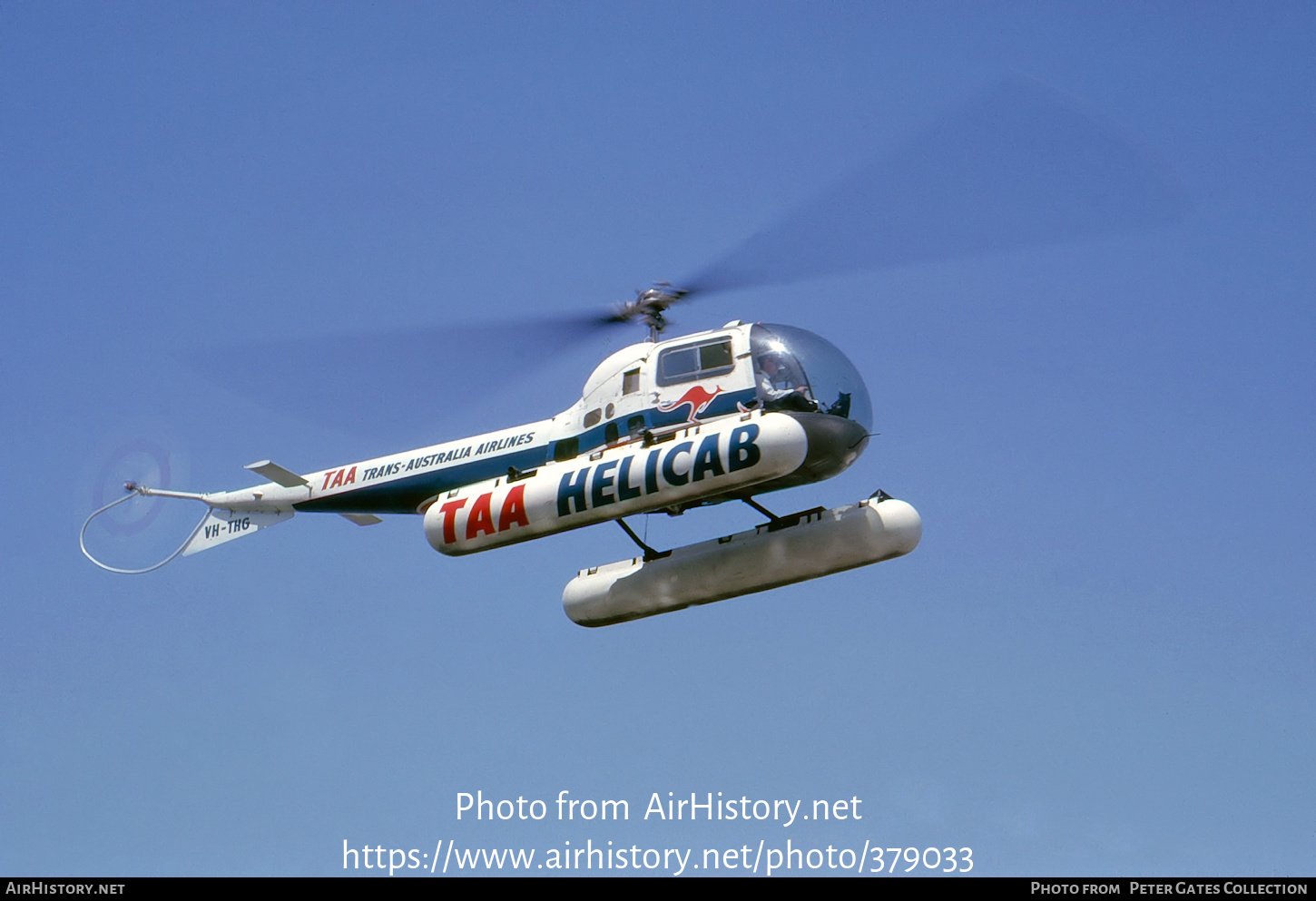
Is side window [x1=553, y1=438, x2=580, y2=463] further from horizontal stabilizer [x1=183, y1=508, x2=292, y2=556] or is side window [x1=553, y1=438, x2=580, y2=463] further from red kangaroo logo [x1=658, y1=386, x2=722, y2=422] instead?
horizontal stabilizer [x1=183, y1=508, x2=292, y2=556]

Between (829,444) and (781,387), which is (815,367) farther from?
(829,444)

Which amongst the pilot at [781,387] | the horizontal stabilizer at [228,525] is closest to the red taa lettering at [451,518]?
the horizontal stabilizer at [228,525]

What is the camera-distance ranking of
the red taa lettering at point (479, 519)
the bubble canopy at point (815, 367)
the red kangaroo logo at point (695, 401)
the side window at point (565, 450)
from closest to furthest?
the bubble canopy at point (815, 367)
the red kangaroo logo at point (695, 401)
the red taa lettering at point (479, 519)
the side window at point (565, 450)

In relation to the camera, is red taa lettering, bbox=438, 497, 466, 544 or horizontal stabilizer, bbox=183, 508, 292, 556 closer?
red taa lettering, bbox=438, 497, 466, 544

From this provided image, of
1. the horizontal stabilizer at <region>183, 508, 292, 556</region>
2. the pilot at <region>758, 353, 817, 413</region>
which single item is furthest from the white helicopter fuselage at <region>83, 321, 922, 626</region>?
the horizontal stabilizer at <region>183, 508, 292, 556</region>

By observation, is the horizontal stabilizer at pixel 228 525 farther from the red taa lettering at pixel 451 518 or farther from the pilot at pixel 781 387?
the pilot at pixel 781 387
